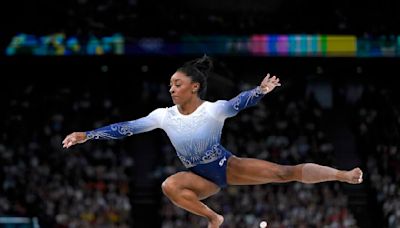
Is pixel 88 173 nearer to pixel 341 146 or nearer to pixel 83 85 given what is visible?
pixel 83 85

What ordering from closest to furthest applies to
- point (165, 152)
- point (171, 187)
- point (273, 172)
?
point (171, 187) < point (273, 172) < point (165, 152)

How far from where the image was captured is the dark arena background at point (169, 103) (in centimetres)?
1523

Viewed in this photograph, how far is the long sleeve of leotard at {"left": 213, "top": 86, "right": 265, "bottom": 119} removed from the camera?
6555mm

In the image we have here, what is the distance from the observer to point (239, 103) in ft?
21.7

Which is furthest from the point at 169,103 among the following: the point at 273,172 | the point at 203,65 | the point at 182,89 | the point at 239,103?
the point at 239,103

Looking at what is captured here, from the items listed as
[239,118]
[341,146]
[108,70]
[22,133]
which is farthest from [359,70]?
[22,133]

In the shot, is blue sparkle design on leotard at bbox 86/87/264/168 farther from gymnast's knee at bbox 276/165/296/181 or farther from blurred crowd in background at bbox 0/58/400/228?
blurred crowd in background at bbox 0/58/400/228

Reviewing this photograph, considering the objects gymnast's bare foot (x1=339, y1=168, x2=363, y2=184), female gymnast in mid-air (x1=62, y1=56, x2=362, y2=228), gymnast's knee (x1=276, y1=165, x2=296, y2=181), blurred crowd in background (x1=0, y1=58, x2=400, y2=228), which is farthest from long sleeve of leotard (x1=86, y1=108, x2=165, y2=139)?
blurred crowd in background (x1=0, y1=58, x2=400, y2=228)

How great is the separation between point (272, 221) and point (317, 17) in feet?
17.7

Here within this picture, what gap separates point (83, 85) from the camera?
19.1 m

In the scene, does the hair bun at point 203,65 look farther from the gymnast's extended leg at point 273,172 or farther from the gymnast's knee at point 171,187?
the gymnast's knee at point 171,187

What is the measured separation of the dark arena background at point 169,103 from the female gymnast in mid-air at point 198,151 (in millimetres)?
7567

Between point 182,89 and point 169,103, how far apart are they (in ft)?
37.7

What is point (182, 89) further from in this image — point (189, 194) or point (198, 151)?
point (189, 194)
